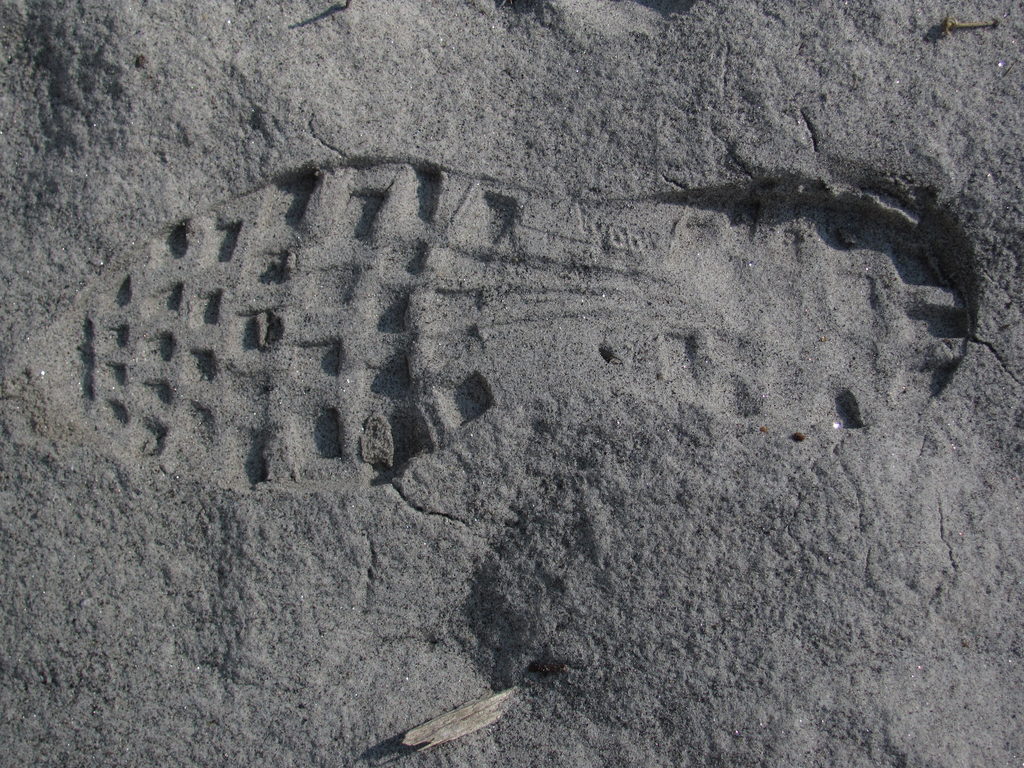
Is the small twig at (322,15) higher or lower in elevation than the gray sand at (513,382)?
higher

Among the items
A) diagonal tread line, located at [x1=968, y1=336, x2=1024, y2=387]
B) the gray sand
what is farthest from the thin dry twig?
diagonal tread line, located at [x1=968, y1=336, x2=1024, y2=387]

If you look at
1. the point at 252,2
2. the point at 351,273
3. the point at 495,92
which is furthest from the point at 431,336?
the point at 252,2

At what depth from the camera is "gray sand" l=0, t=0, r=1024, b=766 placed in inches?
49.9

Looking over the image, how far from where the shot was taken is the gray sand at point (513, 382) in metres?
1.27

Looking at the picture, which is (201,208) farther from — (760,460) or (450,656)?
(760,460)

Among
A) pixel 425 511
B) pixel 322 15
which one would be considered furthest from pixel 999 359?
pixel 322 15

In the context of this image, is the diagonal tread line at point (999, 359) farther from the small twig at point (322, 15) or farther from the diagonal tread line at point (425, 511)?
the small twig at point (322, 15)

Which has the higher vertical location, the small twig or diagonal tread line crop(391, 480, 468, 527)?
the small twig

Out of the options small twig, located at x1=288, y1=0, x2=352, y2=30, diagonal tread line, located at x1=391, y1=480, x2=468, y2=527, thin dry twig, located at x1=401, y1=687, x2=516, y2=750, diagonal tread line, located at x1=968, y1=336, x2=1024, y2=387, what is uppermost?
small twig, located at x1=288, y1=0, x2=352, y2=30

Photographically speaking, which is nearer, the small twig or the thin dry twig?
the thin dry twig

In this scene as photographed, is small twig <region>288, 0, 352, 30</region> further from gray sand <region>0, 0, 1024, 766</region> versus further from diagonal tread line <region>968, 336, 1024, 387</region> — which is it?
diagonal tread line <region>968, 336, 1024, 387</region>

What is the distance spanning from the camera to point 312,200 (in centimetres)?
143

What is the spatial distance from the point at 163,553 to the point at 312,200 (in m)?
0.65

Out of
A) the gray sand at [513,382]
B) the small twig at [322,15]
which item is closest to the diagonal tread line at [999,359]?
the gray sand at [513,382]
